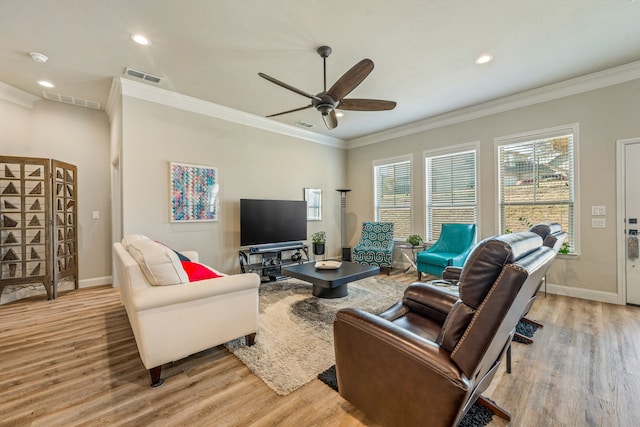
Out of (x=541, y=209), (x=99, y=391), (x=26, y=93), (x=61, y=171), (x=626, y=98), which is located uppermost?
(x=26, y=93)

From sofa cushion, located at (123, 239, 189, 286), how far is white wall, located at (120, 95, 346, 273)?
6.79ft

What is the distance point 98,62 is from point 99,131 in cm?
189

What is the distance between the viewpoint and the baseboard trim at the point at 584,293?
3.49 meters

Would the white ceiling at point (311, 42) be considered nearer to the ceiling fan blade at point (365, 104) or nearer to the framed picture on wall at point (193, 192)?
the ceiling fan blade at point (365, 104)

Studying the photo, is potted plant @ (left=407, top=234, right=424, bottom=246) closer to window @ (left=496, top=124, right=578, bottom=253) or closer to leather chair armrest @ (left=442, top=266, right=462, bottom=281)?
window @ (left=496, top=124, right=578, bottom=253)

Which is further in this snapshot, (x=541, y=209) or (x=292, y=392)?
(x=541, y=209)

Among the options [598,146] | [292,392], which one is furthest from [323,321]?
[598,146]

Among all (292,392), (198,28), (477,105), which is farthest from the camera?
(477,105)

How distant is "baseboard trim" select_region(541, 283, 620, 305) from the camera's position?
349 cm

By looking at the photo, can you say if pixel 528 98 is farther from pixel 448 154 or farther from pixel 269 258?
pixel 269 258

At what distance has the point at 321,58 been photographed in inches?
123

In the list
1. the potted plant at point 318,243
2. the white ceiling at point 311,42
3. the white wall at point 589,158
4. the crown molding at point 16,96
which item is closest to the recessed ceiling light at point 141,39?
the white ceiling at point 311,42

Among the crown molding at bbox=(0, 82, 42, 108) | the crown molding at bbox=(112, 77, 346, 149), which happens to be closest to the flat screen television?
the crown molding at bbox=(112, 77, 346, 149)

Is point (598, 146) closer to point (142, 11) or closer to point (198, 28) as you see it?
point (198, 28)
